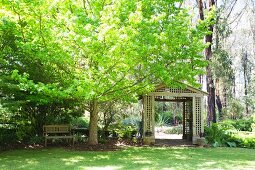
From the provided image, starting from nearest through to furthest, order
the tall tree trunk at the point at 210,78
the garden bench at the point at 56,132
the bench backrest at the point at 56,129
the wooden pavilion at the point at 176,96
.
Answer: the garden bench at the point at 56,132, the bench backrest at the point at 56,129, the wooden pavilion at the point at 176,96, the tall tree trunk at the point at 210,78

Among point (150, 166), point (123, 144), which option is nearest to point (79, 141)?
point (123, 144)

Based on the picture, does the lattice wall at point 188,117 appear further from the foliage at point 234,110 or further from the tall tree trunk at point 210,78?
the foliage at point 234,110

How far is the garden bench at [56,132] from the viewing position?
1132cm

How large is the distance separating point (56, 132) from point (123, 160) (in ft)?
13.2

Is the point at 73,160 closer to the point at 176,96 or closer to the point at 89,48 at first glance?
the point at 89,48

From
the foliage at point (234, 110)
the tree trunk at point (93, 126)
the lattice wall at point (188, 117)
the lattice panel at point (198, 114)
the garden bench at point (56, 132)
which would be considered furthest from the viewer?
the foliage at point (234, 110)

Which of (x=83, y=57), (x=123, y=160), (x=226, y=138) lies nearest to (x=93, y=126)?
(x=83, y=57)

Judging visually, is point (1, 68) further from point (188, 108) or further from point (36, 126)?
point (188, 108)

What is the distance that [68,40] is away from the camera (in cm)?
947

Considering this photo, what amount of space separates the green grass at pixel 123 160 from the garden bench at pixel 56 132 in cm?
77

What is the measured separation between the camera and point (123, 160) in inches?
343

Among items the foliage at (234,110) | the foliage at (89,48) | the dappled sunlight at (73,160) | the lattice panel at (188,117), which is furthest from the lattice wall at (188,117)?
the foliage at (234,110)

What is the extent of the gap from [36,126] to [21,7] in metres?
5.13

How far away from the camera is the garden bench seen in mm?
11320
